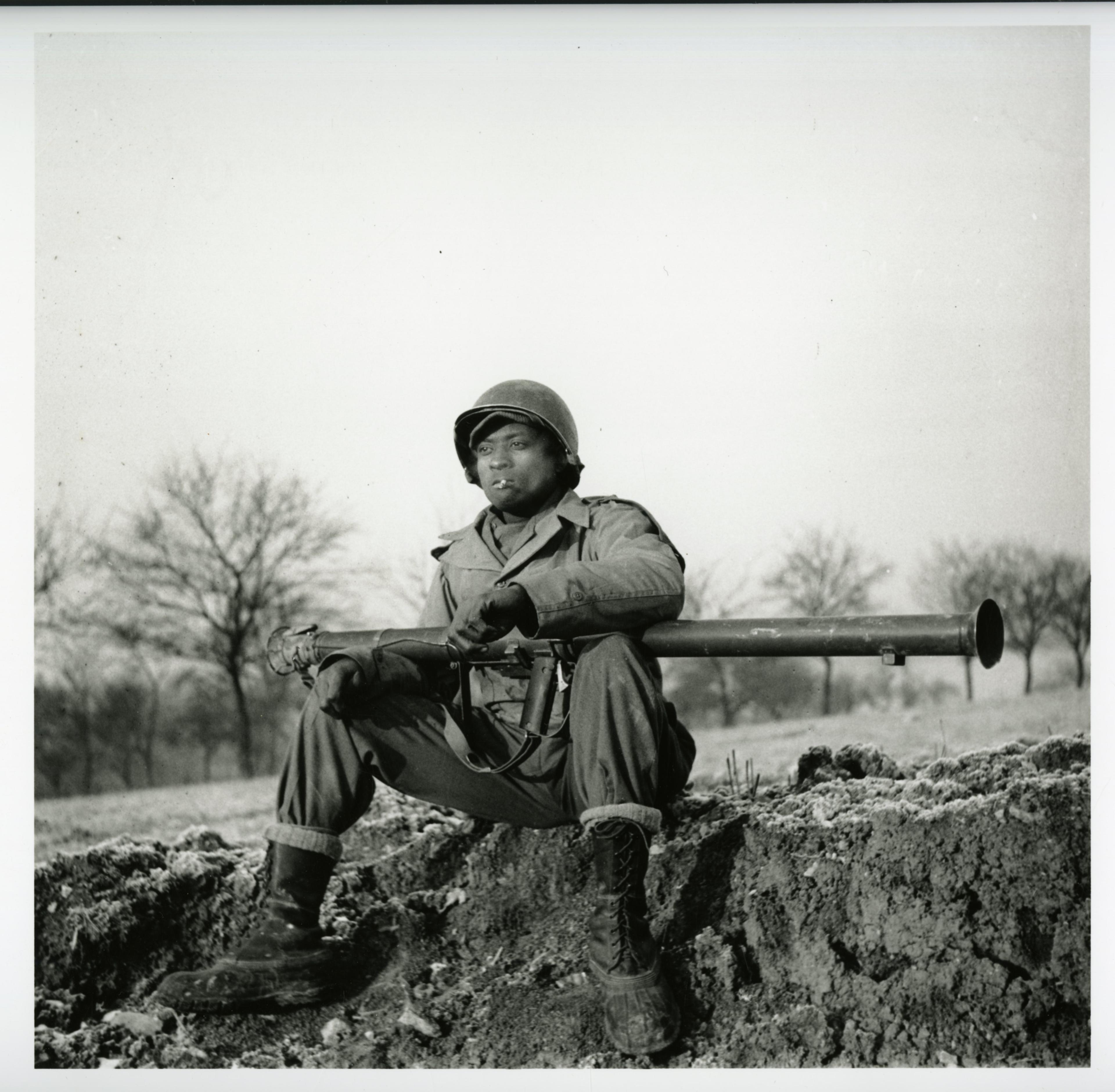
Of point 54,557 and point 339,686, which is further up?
point 54,557

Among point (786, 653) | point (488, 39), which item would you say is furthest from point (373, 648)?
point (488, 39)

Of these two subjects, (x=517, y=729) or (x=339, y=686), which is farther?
(x=517, y=729)

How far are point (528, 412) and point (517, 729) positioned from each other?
0.78 m

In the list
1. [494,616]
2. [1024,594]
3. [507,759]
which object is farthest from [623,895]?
[1024,594]

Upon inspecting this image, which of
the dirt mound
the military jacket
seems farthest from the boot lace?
the military jacket

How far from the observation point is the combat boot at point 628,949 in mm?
3406

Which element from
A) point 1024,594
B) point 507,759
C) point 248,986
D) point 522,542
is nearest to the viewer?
point 248,986

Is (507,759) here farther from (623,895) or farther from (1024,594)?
(1024,594)

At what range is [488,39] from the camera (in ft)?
13.1

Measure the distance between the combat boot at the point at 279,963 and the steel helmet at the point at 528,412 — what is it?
44.9 inches

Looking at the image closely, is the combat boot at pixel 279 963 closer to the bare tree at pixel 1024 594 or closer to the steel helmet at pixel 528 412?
the steel helmet at pixel 528 412

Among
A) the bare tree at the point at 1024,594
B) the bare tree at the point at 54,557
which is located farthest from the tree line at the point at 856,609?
the bare tree at the point at 54,557

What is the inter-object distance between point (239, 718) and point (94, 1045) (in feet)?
4.26

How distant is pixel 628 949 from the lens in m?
3.42
